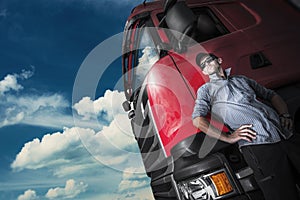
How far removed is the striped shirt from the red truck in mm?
135

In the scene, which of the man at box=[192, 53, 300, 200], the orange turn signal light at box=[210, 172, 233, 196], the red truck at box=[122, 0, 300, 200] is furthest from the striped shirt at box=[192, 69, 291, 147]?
the orange turn signal light at box=[210, 172, 233, 196]

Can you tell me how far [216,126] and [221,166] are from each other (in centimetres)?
30

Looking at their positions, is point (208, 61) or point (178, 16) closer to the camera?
point (208, 61)

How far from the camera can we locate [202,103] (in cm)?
233

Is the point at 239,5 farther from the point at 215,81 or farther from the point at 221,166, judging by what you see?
the point at 221,166

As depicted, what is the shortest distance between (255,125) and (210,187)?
519 millimetres

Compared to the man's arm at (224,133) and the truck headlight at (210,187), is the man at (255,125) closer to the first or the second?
the man's arm at (224,133)

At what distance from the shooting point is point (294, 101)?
248 centimetres

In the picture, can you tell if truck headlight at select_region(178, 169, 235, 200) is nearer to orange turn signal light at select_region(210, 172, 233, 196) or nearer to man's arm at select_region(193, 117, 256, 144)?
orange turn signal light at select_region(210, 172, 233, 196)

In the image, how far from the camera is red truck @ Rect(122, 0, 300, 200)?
2.24 meters

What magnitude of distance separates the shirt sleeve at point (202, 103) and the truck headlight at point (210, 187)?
423 millimetres

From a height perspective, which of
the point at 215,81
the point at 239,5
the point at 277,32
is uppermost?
the point at 239,5

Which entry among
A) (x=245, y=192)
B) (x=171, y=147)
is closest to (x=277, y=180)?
(x=245, y=192)

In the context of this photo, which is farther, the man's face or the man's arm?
the man's face
